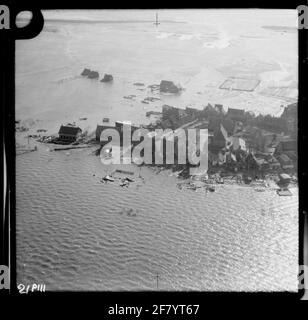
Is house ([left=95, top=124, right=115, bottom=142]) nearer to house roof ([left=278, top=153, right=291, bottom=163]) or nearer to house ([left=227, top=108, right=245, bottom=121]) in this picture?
house ([left=227, top=108, right=245, bottom=121])

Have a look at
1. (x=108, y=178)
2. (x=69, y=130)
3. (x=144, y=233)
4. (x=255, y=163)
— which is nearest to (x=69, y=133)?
(x=69, y=130)

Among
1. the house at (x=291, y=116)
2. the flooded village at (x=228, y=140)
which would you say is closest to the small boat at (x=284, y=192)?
the flooded village at (x=228, y=140)

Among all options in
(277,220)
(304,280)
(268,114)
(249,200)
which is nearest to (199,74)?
(268,114)

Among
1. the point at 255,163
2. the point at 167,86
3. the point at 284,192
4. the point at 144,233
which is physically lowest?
the point at 144,233

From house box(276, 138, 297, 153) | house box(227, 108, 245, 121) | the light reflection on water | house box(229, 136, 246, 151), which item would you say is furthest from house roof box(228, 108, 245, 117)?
the light reflection on water

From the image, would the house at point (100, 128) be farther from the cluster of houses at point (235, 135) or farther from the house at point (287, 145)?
the house at point (287, 145)

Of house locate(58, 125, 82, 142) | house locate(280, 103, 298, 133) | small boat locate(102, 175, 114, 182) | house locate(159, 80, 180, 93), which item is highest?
house locate(159, 80, 180, 93)

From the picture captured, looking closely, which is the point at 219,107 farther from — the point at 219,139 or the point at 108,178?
the point at 108,178
